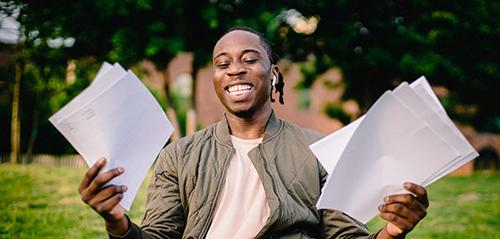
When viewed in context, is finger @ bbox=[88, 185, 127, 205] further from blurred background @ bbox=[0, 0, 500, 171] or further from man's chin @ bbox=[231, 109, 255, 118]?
blurred background @ bbox=[0, 0, 500, 171]

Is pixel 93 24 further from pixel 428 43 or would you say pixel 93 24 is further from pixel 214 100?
pixel 214 100

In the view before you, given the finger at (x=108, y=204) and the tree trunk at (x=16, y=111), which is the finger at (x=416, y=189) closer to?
the finger at (x=108, y=204)

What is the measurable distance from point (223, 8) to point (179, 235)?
7376 millimetres

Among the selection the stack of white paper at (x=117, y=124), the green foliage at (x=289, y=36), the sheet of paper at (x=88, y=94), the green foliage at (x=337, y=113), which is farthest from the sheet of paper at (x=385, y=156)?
the green foliage at (x=337, y=113)

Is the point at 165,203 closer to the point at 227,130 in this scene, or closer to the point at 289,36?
the point at 227,130

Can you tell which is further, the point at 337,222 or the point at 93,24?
the point at 93,24

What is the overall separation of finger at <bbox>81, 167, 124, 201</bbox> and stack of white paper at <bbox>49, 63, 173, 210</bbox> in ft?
0.09

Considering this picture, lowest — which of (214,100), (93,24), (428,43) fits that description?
(214,100)

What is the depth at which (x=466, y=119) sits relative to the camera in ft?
71.0

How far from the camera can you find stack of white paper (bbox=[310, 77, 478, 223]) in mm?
1626

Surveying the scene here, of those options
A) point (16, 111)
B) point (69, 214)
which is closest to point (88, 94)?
point (69, 214)

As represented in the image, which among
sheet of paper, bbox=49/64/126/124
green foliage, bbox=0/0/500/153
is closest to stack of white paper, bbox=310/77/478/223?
sheet of paper, bbox=49/64/126/124

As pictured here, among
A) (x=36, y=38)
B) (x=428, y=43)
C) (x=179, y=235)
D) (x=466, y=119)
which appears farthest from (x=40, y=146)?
(x=179, y=235)

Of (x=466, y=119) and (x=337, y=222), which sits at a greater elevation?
(x=337, y=222)
